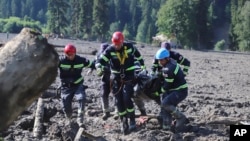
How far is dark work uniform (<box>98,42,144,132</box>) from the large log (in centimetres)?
442

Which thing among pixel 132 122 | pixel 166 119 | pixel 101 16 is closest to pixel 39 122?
pixel 132 122

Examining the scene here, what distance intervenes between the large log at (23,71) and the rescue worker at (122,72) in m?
4.34

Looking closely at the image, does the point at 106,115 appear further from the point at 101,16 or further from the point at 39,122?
the point at 101,16

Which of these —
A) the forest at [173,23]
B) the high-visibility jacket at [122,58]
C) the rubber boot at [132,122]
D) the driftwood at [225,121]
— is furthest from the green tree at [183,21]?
the rubber boot at [132,122]

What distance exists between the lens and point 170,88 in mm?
10906

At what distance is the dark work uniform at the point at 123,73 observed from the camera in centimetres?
1094

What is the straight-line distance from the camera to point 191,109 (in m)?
13.5

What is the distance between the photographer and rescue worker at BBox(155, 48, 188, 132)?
35.0ft

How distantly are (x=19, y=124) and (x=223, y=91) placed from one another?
10.1 meters

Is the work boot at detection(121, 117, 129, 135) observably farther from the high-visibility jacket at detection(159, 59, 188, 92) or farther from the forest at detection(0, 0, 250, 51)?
the forest at detection(0, 0, 250, 51)

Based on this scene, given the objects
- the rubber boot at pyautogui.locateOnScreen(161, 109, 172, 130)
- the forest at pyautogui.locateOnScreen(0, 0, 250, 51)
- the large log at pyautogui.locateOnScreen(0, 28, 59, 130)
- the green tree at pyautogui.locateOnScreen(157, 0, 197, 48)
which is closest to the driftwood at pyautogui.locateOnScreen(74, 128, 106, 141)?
the rubber boot at pyautogui.locateOnScreen(161, 109, 172, 130)

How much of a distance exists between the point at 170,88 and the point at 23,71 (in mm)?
5111

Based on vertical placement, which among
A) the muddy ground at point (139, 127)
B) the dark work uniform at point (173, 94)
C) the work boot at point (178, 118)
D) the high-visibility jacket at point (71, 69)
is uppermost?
the high-visibility jacket at point (71, 69)

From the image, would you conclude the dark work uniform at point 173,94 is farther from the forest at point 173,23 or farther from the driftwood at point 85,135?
the forest at point 173,23
